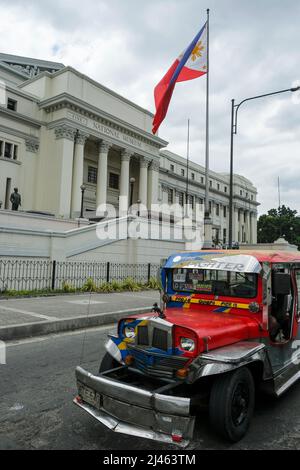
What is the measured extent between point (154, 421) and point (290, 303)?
2.62 metres

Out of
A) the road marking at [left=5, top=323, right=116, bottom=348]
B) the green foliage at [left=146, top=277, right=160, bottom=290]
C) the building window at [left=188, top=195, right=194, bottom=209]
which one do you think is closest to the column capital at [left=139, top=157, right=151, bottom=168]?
the building window at [left=188, top=195, right=194, bottom=209]

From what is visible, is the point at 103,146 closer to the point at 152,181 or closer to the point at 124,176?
the point at 124,176

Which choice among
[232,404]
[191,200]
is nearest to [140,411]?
[232,404]

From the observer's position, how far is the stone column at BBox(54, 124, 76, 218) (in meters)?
33.3

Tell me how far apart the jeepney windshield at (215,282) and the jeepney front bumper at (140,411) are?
171cm

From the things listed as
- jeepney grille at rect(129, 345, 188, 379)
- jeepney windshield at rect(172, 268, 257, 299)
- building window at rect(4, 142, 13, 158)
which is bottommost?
jeepney grille at rect(129, 345, 188, 379)

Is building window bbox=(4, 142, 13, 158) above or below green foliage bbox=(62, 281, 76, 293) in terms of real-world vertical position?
above

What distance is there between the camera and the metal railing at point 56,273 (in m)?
13.8

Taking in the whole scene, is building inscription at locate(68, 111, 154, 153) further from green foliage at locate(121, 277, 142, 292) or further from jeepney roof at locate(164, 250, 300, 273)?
jeepney roof at locate(164, 250, 300, 273)

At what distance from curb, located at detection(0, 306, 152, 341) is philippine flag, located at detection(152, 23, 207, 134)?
26.4 feet

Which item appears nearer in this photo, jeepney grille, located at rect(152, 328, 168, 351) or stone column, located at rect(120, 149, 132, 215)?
jeepney grille, located at rect(152, 328, 168, 351)

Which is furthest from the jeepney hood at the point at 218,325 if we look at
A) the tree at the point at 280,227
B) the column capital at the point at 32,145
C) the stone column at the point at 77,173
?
the tree at the point at 280,227

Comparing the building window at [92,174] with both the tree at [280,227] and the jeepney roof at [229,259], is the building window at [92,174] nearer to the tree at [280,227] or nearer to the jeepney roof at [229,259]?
the jeepney roof at [229,259]
